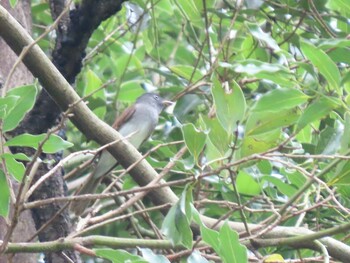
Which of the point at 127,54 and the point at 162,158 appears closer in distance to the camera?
the point at 162,158

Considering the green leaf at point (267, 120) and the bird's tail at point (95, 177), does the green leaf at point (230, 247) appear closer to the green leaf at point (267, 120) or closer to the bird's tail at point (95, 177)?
the green leaf at point (267, 120)

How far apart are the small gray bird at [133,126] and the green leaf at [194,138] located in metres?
1.09

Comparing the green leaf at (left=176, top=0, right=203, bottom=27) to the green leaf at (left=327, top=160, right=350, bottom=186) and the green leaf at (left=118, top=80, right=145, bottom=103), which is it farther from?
the green leaf at (left=327, top=160, right=350, bottom=186)

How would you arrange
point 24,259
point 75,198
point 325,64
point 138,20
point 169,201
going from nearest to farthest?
point 75,198 → point 325,64 → point 169,201 → point 24,259 → point 138,20

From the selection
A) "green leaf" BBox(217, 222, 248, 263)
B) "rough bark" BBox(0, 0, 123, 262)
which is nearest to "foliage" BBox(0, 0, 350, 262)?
"green leaf" BBox(217, 222, 248, 263)

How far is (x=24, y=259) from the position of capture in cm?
304

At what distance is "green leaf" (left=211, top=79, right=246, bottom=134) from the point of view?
2.35 m

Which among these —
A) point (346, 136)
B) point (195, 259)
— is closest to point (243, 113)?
point (346, 136)

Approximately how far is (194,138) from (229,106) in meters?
0.13

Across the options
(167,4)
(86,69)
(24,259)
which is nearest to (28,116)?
(24,259)

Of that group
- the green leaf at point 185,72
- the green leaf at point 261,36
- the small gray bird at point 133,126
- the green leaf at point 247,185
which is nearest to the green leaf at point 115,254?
the green leaf at point 261,36

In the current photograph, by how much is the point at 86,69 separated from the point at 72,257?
46.5 inches

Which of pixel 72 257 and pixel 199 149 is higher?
pixel 199 149

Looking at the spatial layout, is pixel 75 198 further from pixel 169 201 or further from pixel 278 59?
pixel 278 59
